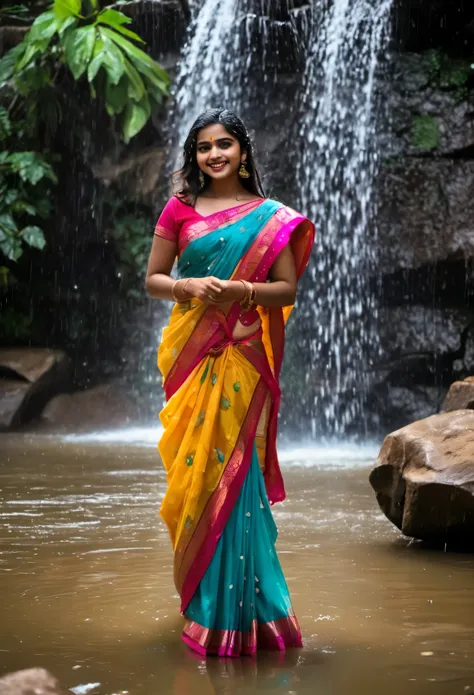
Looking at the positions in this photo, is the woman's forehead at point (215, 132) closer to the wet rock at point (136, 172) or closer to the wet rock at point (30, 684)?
the wet rock at point (30, 684)

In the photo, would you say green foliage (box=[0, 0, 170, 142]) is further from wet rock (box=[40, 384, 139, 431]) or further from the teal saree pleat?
the teal saree pleat

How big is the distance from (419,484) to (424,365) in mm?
6842

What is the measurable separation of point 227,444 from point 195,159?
1.01m

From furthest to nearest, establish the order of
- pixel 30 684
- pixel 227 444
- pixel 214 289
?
pixel 227 444
pixel 214 289
pixel 30 684

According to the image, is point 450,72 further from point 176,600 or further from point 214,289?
point 214,289

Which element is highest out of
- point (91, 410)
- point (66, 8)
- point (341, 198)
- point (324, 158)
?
point (66, 8)

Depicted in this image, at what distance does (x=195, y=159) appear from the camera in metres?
3.57

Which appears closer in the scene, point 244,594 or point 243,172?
point 244,594

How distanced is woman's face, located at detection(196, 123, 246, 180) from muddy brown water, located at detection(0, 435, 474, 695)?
5.20 feet

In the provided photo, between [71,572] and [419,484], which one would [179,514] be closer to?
[71,572]

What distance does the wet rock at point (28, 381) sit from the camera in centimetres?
1115

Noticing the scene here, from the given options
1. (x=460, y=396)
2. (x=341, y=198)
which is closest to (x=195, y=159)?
(x=460, y=396)

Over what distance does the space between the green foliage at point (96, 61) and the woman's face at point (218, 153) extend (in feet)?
24.4

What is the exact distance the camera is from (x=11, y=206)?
464 inches
